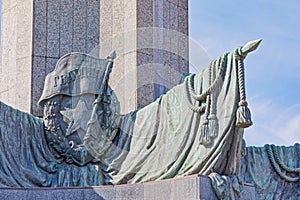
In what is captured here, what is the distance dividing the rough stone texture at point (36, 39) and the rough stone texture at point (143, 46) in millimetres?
324

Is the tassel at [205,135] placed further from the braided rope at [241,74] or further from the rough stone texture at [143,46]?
the rough stone texture at [143,46]

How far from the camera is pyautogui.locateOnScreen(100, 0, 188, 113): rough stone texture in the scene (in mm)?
14602

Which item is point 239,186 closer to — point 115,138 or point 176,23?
point 115,138

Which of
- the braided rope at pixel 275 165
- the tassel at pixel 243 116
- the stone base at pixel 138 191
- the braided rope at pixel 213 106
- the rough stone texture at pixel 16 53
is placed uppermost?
the rough stone texture at pixel 16 53

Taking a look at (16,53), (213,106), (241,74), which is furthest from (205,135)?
(16,53)

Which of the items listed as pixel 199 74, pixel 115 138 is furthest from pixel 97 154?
pixel 199 74

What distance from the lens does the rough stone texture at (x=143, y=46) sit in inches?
575

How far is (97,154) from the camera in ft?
43.3

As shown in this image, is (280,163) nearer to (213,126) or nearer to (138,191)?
(213,126)

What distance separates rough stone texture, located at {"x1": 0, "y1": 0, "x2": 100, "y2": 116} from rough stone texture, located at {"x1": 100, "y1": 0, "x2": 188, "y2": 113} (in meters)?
0.32

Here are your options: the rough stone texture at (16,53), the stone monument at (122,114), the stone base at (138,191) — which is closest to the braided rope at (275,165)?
the stone monument at (122,114)

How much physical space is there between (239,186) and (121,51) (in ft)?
13.6

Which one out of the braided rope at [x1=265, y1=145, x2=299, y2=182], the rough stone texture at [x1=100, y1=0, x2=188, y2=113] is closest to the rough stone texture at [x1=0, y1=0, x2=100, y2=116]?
the rough stone texture at [x1=100, y1=0, x2=188, y2=113]

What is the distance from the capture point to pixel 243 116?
1153 cm
